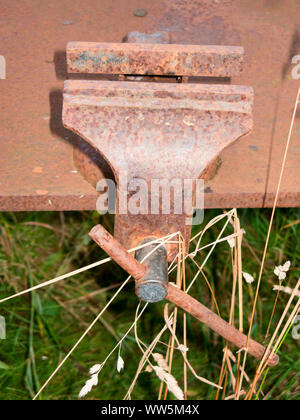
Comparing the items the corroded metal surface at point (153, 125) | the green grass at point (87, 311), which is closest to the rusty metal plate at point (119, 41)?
the corroded metal surface at point (153, 125)

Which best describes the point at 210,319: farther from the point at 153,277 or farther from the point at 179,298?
the point at 153,277

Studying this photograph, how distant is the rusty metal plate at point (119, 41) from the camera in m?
1.05

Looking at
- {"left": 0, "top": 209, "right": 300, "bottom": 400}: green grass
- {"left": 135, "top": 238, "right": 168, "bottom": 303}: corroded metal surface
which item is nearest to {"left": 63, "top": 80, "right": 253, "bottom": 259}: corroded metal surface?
{"left": 135, "top": 238, "right": 168, "bottom": 303}: corroded metal surface

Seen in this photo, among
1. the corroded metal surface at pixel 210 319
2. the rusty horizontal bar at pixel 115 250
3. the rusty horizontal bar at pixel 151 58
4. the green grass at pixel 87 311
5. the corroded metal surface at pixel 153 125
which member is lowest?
the green grass at pixel 87 311

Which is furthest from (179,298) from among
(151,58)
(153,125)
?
(151,58)

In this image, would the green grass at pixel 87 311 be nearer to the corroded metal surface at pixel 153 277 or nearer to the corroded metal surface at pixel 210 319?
the corroded metal surface at pixel 210 319

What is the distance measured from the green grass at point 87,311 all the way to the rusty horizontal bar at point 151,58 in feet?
2.82

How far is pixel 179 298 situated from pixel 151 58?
420mm

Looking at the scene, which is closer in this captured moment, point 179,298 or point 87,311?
point 179,298

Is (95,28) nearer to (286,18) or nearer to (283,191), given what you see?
(286,18)

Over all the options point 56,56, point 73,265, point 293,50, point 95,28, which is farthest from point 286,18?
point 73,265

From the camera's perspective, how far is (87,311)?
193 cm

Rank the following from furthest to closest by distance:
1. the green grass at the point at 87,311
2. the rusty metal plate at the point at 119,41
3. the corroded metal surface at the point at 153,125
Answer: the green grass at the point at 87,311 → the rusty metal plate at the point at 119,41 → the corroded metal surface at the point at 153,125

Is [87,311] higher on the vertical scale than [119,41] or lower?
lower
